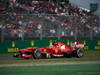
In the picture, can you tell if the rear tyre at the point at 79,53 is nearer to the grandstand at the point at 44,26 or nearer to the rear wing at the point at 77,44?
the rear wing at the point at 77,44

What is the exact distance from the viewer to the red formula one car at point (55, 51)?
53.0ft

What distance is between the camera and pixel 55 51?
16781 millimetres

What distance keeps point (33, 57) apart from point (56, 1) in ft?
26.6

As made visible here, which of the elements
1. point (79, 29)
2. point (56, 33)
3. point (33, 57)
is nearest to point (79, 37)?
point (79, 29)

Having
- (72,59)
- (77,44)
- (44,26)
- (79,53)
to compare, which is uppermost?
(44,26)

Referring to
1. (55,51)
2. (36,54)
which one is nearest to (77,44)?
(55,51)

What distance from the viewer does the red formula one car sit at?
1616 centimetres

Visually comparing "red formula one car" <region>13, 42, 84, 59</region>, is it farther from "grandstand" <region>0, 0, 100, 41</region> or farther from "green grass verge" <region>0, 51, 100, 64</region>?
"grandstand" <region>0, 0, 100, 41</region>

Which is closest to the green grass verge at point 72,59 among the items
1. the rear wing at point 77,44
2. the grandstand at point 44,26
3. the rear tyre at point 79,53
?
the rear tyre at point 79,53

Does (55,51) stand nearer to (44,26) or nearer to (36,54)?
(36,54)

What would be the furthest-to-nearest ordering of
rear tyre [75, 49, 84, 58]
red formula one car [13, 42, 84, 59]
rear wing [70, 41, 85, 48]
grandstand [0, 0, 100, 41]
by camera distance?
rear tyre [75, 49, 84, 58] → rear wing [70, 41, 85, 48] → red formula one car [13, 42, 84, 59] → grandstand [0, 0, 100, 41]

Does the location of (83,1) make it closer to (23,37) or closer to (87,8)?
(87,8)

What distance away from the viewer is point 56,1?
2339 centimetres

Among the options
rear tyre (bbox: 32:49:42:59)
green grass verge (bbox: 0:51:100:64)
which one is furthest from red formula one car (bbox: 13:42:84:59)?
green grass verge (bbox: 0:51:100:64)
